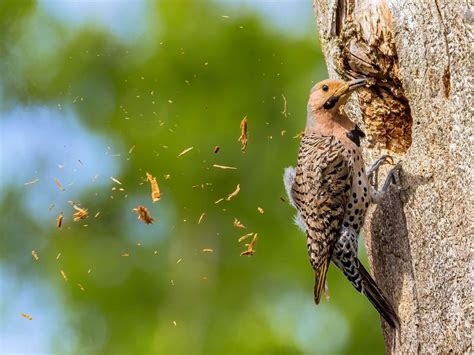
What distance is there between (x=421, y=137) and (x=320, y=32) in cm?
128

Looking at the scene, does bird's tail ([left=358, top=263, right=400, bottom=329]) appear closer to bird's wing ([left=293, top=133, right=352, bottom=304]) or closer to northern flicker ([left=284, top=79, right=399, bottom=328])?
northern flicker ([left=284, top=79, right=399, bottom=328])

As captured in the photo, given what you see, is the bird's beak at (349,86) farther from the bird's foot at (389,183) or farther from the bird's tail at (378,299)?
the bird's tail at (378,299)

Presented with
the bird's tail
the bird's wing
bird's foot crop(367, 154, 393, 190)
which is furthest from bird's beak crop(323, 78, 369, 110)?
the bird's tail

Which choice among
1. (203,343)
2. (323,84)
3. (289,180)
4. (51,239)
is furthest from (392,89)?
(51,239)

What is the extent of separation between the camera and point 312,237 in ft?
18.9

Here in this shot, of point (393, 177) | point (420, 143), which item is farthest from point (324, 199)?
point (420, 143)

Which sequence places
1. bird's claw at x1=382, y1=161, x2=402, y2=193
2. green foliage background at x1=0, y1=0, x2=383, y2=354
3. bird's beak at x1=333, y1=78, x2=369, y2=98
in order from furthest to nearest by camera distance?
green foliage background at x1=0, y1=0, x2=383, y2=354, bird's beak at x1=333, y1=78, x2=369, y2=98, bird's claw at x1=382, y1=161, x2=402, y2=193

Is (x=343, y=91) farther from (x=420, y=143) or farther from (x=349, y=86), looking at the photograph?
(x=420, y=143)

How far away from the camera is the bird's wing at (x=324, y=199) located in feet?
18.8

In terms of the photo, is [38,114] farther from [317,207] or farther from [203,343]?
[317,207]

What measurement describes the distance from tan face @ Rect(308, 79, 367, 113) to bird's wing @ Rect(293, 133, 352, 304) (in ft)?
0.67

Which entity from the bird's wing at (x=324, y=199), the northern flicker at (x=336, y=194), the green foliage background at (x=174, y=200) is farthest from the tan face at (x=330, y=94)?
the green foliage background at (x=174, y=200)

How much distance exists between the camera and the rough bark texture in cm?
471

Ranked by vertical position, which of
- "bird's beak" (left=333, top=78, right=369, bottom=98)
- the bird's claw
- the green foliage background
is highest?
"bird's beak" (left=333, top=78, right=369, bottom=98)
